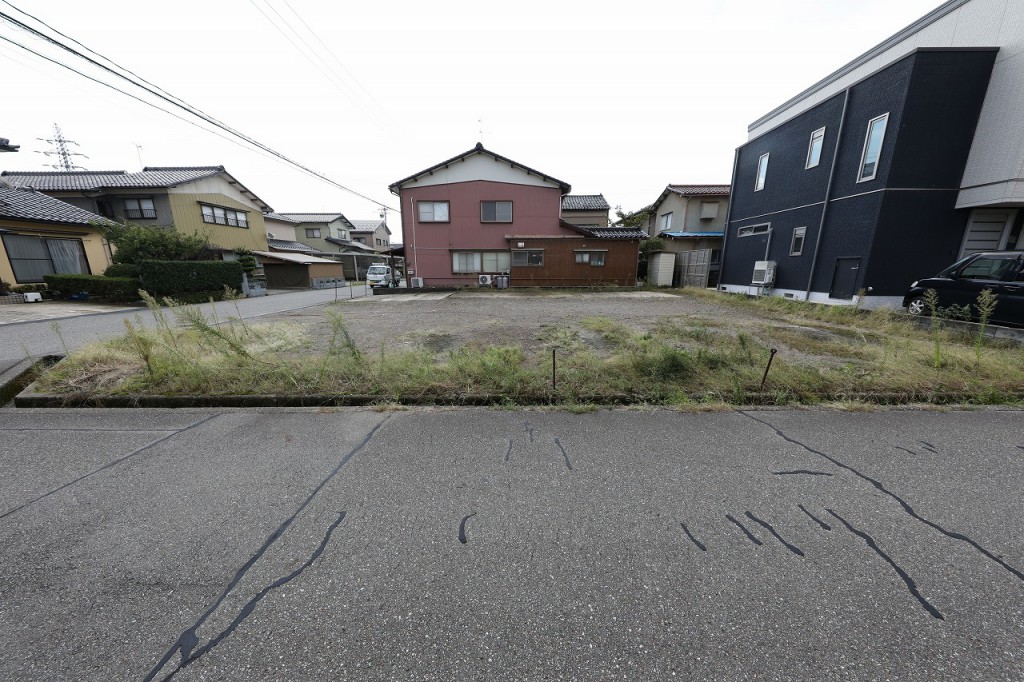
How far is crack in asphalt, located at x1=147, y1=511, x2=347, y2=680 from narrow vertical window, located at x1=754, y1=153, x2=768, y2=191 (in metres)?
17.0

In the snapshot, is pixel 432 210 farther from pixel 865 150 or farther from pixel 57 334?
pixel 865 150

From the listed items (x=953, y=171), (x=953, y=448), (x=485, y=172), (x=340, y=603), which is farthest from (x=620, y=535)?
(x=485, y=172)

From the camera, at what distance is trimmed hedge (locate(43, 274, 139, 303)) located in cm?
1170

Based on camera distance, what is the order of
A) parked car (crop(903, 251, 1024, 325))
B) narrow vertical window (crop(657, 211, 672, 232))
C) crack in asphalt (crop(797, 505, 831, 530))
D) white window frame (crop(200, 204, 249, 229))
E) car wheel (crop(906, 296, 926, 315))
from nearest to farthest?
crack in asphalt (crop(797, 505, 831, 530)) → parked car (crop(903, 251, 1024, 325)) → car wheel (crop(906, 296, 926, 315)) → white window frame (crop(200, 204, 249, 229)) → narrow vertical window (crop(657, 211, 672, 232))

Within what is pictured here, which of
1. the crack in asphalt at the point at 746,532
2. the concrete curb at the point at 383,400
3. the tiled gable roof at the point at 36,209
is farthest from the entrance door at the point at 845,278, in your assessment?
the tiled gable roof at the point at 36,209

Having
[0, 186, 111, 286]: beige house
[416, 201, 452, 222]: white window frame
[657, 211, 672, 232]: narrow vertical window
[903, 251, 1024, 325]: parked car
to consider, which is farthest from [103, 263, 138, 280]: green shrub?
[657, 211, 672, 232]: narrow vertical window

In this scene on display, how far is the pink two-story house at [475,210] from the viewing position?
17.7 meters

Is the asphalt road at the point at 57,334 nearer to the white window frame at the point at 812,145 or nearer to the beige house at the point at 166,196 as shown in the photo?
the beige house at the point at 166,196

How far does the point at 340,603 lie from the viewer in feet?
5.22

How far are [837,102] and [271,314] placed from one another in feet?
58.7

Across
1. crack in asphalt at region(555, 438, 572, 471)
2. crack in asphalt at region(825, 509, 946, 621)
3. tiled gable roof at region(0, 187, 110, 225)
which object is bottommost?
crack in asphalt at region(555, 438, 572, 471)

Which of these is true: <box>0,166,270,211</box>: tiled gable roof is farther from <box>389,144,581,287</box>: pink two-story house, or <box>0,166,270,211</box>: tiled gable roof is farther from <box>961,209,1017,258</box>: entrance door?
<box>961,209,1017,258</box>: entrance door

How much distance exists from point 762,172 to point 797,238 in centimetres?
346

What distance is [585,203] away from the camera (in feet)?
74.9
